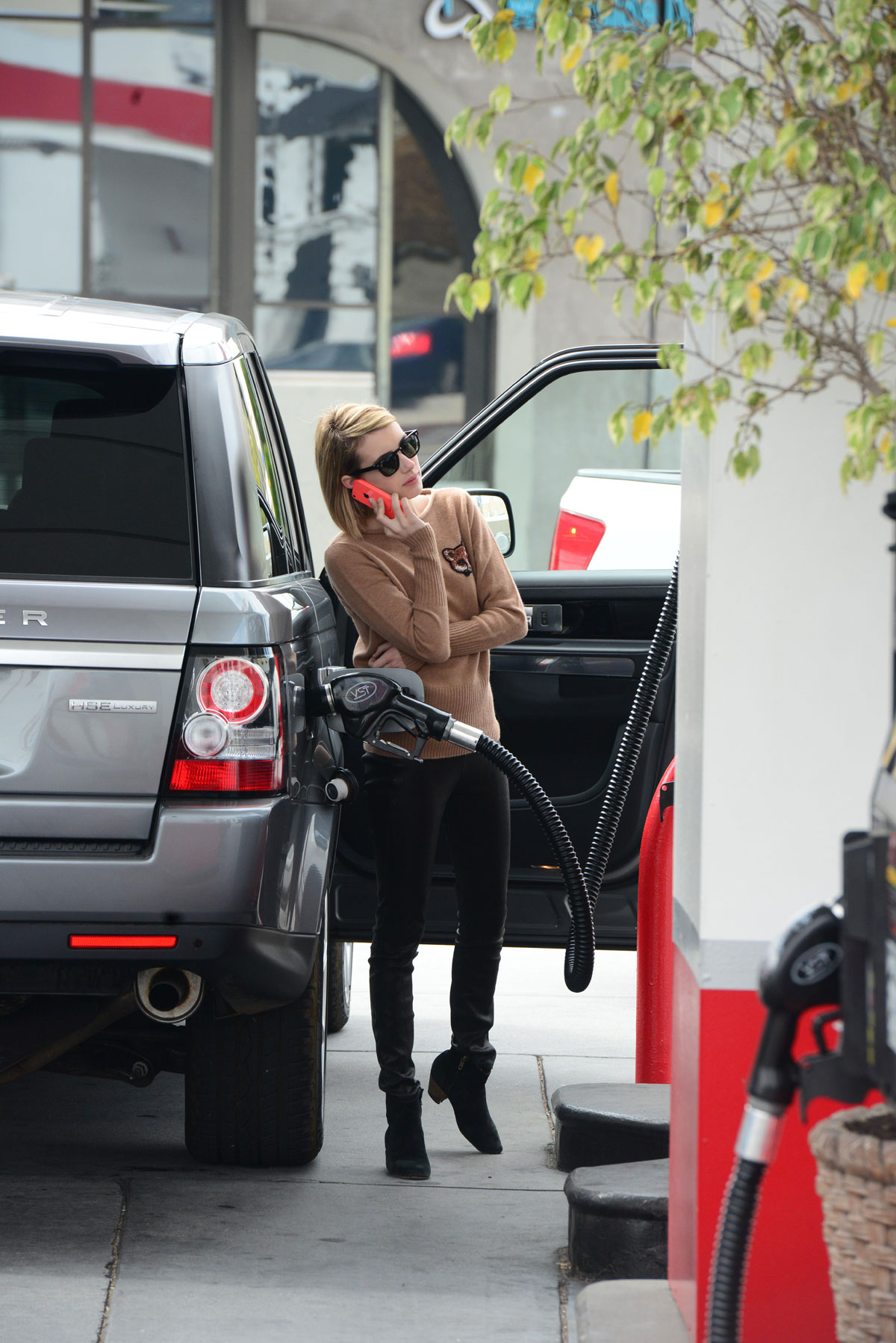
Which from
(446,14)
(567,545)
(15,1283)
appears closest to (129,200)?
(446,14)

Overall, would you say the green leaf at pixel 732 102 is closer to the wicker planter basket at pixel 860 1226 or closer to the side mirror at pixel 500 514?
the wicker planter basket at pixel 860 1226

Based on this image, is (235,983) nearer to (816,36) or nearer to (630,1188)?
(630,1188)

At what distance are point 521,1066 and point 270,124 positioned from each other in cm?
1113

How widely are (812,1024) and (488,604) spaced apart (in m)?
2.26

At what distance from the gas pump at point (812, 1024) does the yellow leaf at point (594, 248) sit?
78 cm

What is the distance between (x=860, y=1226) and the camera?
2117 millimetres

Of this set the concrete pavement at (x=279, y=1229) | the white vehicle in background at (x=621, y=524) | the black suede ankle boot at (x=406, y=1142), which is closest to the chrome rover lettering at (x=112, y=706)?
the concrete pavement at (x=279, y=1229)

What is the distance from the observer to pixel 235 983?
11.7 ft

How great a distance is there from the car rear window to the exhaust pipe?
842 millimetres

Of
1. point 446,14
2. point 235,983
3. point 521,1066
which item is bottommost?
point 521,1066

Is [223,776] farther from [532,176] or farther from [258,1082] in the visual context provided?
[532,176]

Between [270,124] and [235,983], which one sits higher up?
[270,124]

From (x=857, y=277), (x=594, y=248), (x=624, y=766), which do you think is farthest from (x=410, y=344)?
(x=857, y=277)

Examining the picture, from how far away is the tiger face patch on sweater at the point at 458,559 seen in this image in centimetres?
425
